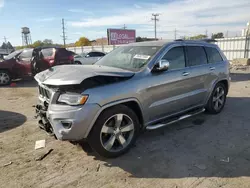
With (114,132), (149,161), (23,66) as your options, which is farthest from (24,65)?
(149,161)

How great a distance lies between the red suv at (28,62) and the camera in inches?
404

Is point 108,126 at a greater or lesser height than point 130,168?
greater

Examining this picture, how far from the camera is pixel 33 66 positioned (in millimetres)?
10266

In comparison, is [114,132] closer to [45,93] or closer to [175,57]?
[45,93]

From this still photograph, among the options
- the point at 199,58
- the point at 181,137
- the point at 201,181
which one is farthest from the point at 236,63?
the point at 201,181

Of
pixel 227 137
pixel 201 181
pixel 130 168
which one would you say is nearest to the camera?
pixel 201 181

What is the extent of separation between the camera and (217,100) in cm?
526

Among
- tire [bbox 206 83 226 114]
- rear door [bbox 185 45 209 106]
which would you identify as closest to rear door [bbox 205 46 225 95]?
rear door [bbox 185 45 209 106]

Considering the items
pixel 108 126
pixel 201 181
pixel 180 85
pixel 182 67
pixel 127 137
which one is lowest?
pixel 201 181

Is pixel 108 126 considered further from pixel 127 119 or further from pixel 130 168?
pixel 130 168

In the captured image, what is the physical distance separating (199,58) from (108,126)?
2700 millimetres

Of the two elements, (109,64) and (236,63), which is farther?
(236,63)

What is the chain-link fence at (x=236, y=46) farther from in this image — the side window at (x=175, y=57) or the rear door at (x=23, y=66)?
the side window at (x=175, y=57)

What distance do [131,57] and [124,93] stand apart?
1102 mm
